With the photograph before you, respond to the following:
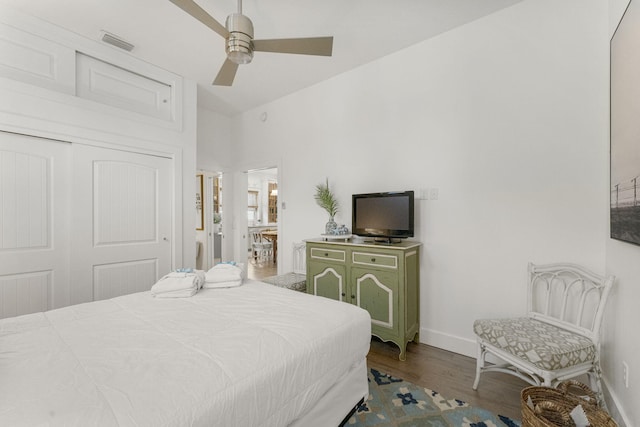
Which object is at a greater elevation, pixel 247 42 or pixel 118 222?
pixel 247 42

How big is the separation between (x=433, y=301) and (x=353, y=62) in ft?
9.03

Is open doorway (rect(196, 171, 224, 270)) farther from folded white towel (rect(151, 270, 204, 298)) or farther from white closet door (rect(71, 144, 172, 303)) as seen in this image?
folded white towel (rect(151, 270, 204, 298))

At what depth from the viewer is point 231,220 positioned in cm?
506

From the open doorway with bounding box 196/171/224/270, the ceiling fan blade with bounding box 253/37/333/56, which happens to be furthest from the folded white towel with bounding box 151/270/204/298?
the open doorway with bounding box 196/171/224/270

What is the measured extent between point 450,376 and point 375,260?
1.09 meters

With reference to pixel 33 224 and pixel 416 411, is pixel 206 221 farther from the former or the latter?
pixel 416 411

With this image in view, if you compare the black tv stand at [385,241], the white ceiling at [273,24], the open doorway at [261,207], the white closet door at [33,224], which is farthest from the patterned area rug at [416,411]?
the open doorway at [261,207]

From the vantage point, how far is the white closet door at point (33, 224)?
2.39 meters

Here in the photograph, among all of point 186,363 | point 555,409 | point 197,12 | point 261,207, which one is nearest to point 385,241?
point 555,409

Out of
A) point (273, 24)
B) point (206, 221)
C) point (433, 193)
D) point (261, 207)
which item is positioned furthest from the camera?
point (261, 207)

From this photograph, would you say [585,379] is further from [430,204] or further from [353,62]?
[353,62]

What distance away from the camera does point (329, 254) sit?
121 inches

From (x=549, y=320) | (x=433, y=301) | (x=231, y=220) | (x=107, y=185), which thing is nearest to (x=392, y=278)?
(x=433, y=301)

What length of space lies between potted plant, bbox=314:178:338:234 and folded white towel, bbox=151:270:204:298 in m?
1.73
